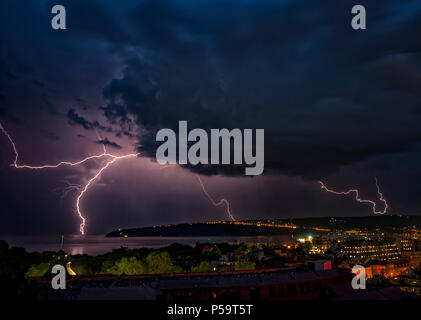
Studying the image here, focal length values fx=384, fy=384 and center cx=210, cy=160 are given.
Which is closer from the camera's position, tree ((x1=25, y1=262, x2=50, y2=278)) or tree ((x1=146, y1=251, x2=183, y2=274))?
tree ((x1=146, y1=251, x2=183, y2=274))

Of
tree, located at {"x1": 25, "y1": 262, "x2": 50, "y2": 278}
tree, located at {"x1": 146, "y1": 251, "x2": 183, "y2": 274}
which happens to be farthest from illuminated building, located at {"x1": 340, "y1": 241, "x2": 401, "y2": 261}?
tree, located at {"x1": 25, "y1": 262, "x2": 50, "y2": 278}

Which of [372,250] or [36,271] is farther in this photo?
[372,250]

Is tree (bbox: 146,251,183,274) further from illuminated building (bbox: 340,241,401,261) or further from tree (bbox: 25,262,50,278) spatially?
illuminated building (bbox: 340,241,401,261)

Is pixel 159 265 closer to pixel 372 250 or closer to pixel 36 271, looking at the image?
pixel 36 271

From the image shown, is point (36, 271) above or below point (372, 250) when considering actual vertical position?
below

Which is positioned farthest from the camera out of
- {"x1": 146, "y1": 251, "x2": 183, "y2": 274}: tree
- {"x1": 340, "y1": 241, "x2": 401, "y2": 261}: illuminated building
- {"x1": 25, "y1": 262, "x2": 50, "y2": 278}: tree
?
{"x1": 340, "y1": 241, "x2": 401, "y2": 261}: illuminated building

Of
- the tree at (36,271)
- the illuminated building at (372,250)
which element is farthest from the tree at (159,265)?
the illuminated building at (372,250)

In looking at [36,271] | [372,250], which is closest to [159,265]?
[36,271]

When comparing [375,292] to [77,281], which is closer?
[375,292]

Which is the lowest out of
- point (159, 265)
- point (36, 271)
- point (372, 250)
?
point (36, 271)
